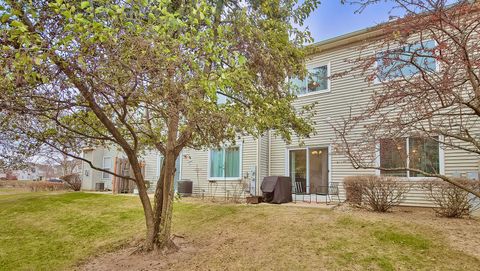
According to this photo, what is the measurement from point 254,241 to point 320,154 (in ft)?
18.4

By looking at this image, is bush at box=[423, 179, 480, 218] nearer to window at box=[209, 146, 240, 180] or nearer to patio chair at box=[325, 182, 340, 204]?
patio chair at box=[325, 182, 340, 204]

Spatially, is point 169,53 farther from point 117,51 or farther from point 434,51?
point 434,51

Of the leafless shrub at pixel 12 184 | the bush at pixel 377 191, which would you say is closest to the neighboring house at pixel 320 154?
the bush at pixel 377 191

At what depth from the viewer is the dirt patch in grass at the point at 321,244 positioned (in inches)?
217

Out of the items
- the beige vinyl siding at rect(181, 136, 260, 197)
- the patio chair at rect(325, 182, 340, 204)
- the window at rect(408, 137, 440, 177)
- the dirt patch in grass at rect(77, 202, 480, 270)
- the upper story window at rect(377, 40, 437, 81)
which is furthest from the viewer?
the beige vinyl siding at rect(181, 136, 260, 197)

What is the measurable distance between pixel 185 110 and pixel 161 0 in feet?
4.93

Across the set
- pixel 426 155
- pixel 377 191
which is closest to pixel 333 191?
pixel 377 191

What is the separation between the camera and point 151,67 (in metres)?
4.00

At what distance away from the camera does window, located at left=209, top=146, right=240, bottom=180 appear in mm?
13336

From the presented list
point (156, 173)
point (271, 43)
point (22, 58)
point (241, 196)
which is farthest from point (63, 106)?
point (156, 173)

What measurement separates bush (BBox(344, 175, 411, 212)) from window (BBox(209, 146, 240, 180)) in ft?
18.4

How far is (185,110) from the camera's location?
463cm

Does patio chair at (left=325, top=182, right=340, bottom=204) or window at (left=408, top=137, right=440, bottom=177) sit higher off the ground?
window at (left=408, top=137, right=440, bottom=177)

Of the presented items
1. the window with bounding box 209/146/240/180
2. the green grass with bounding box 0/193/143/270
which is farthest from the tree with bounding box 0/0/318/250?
the window with bounding box 209/146/240/180
